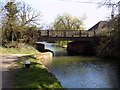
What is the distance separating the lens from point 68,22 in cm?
4512

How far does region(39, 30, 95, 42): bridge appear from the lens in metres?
23.6

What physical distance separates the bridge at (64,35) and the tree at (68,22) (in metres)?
→ 19.3

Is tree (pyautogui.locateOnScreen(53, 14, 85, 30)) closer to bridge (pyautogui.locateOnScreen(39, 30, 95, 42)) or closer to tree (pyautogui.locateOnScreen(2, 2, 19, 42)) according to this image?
bridge (pyautogui.locateOnScreen(39, 30, 95, 42))

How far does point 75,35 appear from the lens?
83.0 ft

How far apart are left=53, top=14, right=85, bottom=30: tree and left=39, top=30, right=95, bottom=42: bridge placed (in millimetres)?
19303

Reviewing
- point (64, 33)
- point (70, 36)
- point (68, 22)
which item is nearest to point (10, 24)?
point (64, 33)

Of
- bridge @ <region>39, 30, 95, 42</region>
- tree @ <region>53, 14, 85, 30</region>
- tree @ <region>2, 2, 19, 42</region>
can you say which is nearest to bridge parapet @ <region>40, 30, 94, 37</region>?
bridge @ <region>39, 30, 95, 42</region>

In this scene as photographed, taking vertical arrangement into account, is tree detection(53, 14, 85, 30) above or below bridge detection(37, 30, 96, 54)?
above

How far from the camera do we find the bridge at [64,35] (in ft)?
77.5

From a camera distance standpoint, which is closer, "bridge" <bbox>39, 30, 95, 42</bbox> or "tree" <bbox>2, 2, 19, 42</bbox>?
"tree" <bbox>2, 2, 19, 42</bbox>

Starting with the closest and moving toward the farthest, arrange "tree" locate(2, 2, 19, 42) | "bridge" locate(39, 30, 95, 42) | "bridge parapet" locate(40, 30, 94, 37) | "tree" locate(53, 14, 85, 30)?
1. "tree" locate(2, 2, 19, 42)
2. "bridge" locate(39, 30, 95, 42)
3. "bridge parapet" locate(40, 30, 94, 37)
4. "tree" locate(53, 14, 85, 30)

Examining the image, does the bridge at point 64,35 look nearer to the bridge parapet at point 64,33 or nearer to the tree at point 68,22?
the bridge parapet at point 64,33

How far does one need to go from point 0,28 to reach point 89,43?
1403 cm

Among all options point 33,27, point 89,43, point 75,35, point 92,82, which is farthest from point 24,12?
point 92,82
